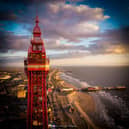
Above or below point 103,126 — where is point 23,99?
above

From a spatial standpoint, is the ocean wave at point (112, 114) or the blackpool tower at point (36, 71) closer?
the blackpool tower at point (36, 71)

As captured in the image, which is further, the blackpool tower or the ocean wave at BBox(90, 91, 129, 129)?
the ocean wave at BBox(90, 91, 129, 129)

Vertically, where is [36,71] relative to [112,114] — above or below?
above

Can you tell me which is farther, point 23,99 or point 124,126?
point 23,99

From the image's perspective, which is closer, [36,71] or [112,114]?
[36,71]

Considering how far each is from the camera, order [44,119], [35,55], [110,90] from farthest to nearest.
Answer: [110,90], [44,119], [35,55]

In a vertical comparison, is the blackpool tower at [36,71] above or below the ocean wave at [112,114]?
above

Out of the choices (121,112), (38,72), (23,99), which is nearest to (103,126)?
(121,112)

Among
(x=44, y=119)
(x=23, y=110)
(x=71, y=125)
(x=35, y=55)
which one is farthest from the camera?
(x=23, y=110)

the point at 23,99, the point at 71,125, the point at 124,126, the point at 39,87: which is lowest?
the point at 124,126

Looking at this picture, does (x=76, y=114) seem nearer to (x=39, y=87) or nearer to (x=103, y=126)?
(x=103, y=126)

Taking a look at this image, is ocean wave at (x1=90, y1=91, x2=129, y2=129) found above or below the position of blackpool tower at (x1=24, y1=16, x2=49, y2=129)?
below
